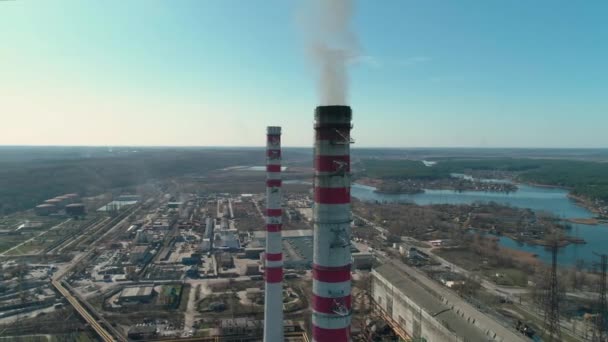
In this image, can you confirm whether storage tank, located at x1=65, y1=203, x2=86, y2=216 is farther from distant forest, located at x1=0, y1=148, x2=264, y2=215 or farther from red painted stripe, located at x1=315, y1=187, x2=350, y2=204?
red painted stripe, located at x1=315, y1=187, x2=350, y2=204

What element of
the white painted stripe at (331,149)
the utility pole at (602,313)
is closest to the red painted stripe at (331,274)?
the white painted stripe at (331,149)

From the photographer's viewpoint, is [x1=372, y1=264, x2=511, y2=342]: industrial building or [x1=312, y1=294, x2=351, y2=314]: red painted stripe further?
[x1=372, y1=264, x2=511, y2=342]: industrial building

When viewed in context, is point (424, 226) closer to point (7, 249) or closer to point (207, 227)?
point (207, 227)

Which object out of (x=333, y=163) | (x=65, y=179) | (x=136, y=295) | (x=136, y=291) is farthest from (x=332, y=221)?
(x=65, y=179)

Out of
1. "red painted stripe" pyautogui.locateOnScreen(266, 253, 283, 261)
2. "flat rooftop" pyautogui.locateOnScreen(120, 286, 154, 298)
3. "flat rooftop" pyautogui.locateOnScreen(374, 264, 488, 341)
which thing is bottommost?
"flat rooftop" pyautogui.locateOnScreen(120, 286, 154, 298)

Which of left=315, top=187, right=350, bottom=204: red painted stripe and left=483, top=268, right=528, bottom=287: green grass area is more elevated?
left=315, top=187, right=350, bottom=204: red painted stripe

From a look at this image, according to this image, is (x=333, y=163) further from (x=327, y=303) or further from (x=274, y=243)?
(x=274, y=243)

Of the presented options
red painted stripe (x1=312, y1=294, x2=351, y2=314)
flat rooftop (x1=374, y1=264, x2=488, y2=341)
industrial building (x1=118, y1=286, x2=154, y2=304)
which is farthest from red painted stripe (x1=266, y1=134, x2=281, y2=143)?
industrial building (x1=118, y1=286, x2=154, y2=304)

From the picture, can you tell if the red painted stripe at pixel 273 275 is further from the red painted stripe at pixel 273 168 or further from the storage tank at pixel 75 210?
the storage tank at pixel 75 210
